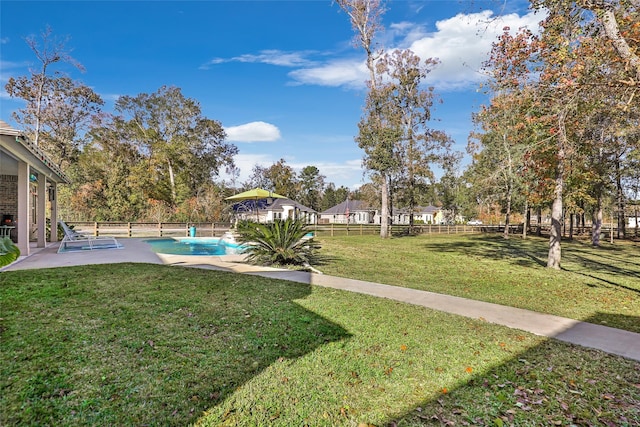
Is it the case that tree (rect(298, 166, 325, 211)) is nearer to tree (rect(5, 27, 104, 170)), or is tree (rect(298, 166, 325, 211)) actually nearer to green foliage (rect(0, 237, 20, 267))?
tree (rect(5, 27, 104, 170))

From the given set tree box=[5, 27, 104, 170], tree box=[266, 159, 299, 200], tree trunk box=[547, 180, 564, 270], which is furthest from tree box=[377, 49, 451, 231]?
tree box=[266, 159, 299, 200]

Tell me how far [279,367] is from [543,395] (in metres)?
2.33

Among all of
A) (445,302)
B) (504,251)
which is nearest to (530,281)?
(445,302)

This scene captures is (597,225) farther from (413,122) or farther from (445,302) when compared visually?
(445,302)

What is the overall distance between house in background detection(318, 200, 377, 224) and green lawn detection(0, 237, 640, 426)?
5135 centimetres

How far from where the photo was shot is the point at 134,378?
2.90 meters

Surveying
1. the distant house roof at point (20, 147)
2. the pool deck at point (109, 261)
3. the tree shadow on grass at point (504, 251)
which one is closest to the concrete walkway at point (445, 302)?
the pool deck at point (109, 261)

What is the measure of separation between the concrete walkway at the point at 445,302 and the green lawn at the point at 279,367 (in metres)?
0.41

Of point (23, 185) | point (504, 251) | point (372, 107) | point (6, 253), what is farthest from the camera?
point (372, 107)

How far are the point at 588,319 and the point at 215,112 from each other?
119ft

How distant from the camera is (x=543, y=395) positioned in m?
2.91

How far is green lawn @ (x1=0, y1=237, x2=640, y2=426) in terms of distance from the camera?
2543 mm

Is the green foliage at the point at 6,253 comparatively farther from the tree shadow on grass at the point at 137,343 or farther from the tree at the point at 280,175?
the tree at the point at 280,175

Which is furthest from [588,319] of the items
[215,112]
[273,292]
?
[215,112]
